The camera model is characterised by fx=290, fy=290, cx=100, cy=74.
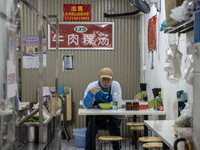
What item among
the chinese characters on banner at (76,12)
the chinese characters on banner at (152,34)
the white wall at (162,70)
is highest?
the chinese characters on banner at (76,12)

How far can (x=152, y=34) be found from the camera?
559 cm

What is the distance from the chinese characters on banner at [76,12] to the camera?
6.70m

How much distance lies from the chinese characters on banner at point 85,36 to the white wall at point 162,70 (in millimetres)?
809

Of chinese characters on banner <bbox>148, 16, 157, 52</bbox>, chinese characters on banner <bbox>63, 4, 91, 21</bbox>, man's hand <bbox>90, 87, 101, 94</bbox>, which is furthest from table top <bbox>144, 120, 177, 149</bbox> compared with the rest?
chinese characters on banner <bbox>63, 4, 91, 21</bbox>

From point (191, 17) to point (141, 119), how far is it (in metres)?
3.72

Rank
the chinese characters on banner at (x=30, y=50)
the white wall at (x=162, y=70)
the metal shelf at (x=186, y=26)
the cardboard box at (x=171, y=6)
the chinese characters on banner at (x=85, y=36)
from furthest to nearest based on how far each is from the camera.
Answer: the chinese characters on banner at (x=85, y=36), the chinese characters on banner at (x=30, y=50), the white wall at (x=162, y=70), the cardboard box at (x=171, y=6), the metal shelf at (x=186, y=26)

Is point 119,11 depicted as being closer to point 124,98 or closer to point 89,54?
point 89,54

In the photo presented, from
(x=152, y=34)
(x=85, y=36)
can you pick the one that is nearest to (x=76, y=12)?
(x=85, y=36)

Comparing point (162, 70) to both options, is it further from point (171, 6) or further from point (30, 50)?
point (30, 50)

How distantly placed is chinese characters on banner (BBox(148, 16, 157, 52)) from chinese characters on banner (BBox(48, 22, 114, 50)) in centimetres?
116

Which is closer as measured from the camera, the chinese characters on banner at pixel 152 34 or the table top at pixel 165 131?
the table top at pixel 165 131

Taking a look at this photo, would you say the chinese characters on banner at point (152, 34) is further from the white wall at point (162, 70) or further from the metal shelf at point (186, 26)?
the metal shelf at point (186, 26)

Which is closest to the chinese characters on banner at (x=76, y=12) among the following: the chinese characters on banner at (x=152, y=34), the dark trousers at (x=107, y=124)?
the chinese characters on banner at (x=152, y=34)

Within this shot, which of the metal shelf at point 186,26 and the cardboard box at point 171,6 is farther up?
the cardboard box at point 171,6
